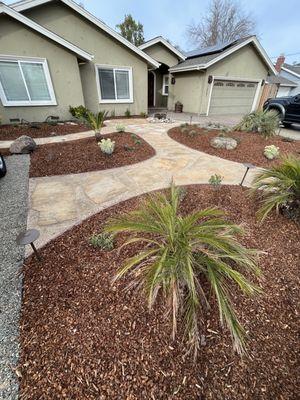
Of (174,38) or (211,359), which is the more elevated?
(174,38)

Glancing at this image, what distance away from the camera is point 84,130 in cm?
773

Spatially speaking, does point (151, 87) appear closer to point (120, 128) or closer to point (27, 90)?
point (27, 90)

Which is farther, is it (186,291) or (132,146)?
(132,146)

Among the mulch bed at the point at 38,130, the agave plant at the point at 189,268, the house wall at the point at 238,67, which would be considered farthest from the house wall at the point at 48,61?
the agave plant at the point at 189,268

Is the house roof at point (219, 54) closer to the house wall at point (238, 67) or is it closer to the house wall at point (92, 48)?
the house wall at point (238, 67)

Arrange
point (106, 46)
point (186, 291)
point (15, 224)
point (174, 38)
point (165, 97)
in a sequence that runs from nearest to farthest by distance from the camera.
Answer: point (186, 291) → point (15, 224) → point (106, 46) → point (165, 97) → point (174, 38)

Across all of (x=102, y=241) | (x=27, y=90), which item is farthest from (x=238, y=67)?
(x=102, y=241)

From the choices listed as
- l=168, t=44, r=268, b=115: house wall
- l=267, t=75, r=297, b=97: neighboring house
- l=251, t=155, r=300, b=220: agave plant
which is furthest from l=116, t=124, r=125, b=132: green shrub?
l=267, t=75, r=297, b=97: neighboring house

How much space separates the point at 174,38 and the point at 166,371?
38.2m

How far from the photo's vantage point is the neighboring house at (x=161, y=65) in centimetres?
1243

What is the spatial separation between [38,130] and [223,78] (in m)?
11.1

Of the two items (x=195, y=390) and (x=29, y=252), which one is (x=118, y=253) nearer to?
(x=29, y=252)

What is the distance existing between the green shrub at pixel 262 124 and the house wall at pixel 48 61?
7.21 metres

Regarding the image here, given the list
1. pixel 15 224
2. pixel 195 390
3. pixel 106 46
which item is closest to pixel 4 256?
pixel 15 224
